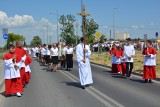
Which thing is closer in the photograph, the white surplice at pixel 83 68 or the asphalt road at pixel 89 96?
the asphalt road at pixel 89 96

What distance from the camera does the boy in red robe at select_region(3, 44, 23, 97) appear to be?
37.4 ft

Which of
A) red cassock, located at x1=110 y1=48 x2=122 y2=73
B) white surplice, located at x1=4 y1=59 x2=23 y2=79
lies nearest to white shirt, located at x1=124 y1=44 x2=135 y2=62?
red cassock, located at x1=110 y1=48 x2=122 y2=73

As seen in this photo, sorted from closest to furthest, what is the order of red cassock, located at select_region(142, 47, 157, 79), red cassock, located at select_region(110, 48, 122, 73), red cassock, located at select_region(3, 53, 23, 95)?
1. red cassock, located at select_region(3, 53, 23, 95)
2. red cassock, located at select_region(142, 47, 157, 79)
3. red cassock, located at select_region(110, 48, 122, 73)

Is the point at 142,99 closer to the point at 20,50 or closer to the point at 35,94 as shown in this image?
the point at 35,94

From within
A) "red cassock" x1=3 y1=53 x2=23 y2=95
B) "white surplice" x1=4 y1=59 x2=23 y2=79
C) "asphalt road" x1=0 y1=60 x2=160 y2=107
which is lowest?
"asphalt road" x1=0 y1=60 x2=160 y2=107

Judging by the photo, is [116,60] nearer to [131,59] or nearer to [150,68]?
[131,59]

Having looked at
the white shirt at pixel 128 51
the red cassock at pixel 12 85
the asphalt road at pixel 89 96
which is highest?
the white shirt at pixel 128 51

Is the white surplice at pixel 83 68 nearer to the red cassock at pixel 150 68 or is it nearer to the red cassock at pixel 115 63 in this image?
the red cassock at pixel 150 68

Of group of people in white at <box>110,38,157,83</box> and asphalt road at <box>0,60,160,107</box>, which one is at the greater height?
group of people in white at <box>110,38,157,83</box>

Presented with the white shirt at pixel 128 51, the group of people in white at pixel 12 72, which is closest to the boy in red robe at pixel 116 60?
the white shirt at pixel 128 51

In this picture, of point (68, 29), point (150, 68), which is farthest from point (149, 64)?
point (68, 29)

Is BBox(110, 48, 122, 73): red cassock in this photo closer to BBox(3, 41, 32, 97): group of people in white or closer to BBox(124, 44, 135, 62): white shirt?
BBox(124, 44, 135, 62): white shirt

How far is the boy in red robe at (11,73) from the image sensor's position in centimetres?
1140

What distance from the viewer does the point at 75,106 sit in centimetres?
964
